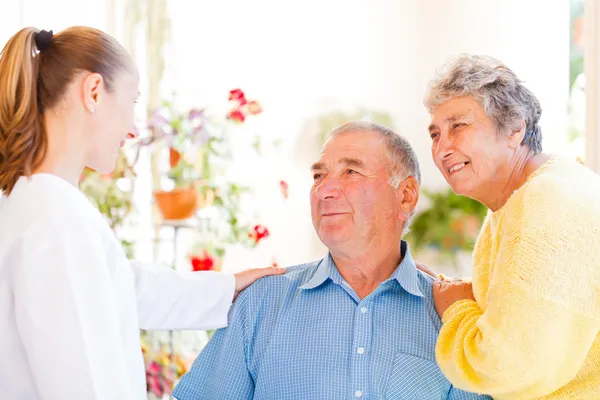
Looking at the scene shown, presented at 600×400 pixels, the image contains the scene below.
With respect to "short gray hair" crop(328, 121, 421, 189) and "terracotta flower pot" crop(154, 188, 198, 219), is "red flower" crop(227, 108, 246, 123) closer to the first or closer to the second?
"terracotta flower pot" crop(154, 188, 198, 219)

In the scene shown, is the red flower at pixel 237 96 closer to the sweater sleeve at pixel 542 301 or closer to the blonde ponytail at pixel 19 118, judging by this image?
the blonde ponytail at pixel 19 118

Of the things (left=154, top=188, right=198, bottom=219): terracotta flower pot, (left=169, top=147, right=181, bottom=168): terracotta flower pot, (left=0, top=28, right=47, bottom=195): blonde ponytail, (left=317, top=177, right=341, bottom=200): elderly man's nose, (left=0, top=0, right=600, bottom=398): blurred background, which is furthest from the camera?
(left=0, top=0, right=600, bottom=398): blurred background

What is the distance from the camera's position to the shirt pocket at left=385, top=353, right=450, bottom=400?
1.81 m

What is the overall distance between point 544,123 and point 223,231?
1718 millimetres

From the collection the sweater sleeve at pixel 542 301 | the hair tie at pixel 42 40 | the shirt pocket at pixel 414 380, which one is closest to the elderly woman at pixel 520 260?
the sweater sleeve at pixel 542 301

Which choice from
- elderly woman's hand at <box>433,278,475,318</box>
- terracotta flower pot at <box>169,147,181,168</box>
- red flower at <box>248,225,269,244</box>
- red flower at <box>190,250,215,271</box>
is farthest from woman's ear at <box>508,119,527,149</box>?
terracotta flower pot at <box>169,147,181,168</box>

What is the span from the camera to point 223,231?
11.1 feet

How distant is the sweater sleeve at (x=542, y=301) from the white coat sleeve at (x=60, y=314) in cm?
69

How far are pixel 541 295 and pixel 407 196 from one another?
0.77 meters

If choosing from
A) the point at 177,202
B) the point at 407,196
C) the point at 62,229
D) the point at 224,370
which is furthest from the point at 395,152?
the point at 177,202

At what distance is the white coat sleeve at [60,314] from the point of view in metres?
1.30

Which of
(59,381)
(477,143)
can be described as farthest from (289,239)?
(59,381)

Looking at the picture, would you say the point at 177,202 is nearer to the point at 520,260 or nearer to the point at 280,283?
the point at 280,283

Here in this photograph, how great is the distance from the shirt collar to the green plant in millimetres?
2253
